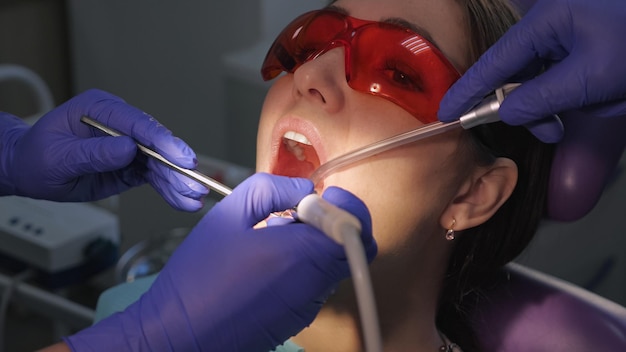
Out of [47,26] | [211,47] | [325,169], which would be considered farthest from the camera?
[47,26]

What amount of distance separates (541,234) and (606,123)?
0.55m

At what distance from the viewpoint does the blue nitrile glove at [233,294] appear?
1191mm

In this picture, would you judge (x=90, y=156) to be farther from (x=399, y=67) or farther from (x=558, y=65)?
(x=558, y=65)

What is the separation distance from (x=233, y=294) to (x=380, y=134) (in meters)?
0.40

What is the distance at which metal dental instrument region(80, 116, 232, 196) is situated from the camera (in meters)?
1.32

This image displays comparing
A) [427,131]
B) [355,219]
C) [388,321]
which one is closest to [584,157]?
[427,131]

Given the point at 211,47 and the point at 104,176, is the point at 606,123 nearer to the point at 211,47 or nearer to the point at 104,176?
the point at 104,176

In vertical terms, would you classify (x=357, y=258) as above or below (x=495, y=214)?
above

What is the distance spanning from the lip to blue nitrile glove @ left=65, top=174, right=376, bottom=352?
219 mm

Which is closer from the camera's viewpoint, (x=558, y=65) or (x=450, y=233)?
(x=558, y=65)

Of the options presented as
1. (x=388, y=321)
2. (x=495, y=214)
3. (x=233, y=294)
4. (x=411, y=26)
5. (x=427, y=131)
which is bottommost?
(x=388, y=321)

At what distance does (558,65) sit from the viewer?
1.32m

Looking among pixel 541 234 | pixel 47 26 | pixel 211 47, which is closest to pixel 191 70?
pixel 211 47

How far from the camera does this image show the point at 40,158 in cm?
158
